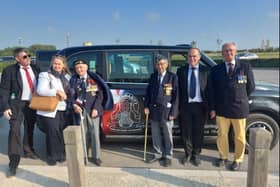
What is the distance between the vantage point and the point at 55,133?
4.44m

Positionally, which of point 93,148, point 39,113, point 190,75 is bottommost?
point 93,148

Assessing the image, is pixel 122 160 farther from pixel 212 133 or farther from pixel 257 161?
pixel 257 161

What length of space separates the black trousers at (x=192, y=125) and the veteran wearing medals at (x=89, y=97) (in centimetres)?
112

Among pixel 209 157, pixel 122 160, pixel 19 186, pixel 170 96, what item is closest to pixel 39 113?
pixel 19 186

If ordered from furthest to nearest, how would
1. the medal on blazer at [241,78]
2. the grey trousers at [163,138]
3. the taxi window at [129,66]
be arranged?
the taxi window at [129,66]
the grey trousers at [163,138]
the medal on blazer at [241,78]

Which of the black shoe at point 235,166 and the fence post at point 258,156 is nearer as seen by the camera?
the fence post at point 258,156

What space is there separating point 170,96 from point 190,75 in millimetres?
413

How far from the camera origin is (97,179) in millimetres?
3832

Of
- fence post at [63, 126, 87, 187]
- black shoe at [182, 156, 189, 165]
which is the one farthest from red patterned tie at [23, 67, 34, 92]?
black shoe at [182, 156, 189, 165]

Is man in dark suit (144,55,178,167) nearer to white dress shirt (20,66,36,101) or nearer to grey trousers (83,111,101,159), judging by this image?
grey trousers (83,111,101,159)

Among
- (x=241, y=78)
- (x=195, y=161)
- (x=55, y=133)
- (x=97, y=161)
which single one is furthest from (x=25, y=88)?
(x=241, y=78)

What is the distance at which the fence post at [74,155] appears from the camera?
317 centimetres

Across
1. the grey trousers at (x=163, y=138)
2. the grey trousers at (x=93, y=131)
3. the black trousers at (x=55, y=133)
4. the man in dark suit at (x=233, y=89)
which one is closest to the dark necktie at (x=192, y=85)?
the man in dark suit at (x=233, y=89)

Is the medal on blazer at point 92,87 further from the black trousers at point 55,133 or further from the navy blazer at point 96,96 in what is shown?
the black trousers at point 55,133
